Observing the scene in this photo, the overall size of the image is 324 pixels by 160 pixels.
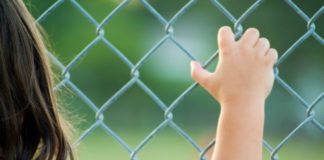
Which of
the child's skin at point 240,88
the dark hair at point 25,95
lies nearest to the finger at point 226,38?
the child's skin at point 240,88

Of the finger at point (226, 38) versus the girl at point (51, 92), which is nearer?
the girl at point (51, 92)

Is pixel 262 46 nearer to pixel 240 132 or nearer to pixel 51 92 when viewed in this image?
pixel 240 132

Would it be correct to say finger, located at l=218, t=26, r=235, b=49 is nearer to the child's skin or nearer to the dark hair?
the child's skin

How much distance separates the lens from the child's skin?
1.27m

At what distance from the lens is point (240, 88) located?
50.6 inches

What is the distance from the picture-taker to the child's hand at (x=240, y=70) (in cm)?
129

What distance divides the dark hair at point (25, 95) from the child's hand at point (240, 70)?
29 centimetres

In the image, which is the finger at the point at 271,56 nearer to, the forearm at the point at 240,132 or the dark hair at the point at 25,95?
the forearm at the point at 240,132

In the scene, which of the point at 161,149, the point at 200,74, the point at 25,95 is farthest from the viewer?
the point at 161,149

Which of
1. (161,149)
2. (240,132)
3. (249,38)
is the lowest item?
(161,149)

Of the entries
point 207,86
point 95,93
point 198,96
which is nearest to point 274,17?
point 198,96

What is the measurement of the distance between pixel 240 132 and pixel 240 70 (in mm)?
118

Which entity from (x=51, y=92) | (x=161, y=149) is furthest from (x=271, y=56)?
(x=161, y=149)

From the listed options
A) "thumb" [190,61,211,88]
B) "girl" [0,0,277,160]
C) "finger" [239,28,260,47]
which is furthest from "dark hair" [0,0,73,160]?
"finger" [239,28,260,47]
